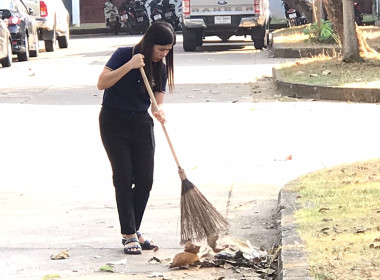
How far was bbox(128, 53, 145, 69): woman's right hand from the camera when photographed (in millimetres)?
6785

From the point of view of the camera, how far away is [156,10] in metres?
39.6

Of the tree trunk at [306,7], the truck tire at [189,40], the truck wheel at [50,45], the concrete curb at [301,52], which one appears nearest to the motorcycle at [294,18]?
the tree trunk at [306,7]

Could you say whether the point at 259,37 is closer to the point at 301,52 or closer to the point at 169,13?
the point at 301,52

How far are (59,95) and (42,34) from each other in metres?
12.5

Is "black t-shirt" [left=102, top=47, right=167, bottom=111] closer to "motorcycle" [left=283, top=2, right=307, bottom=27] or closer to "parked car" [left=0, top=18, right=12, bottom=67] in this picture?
"parked car" [left=0, top=18, right=12, bottom=67]

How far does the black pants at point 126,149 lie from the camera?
711 centimetres

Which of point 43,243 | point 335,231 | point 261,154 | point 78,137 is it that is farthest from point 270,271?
point 78,137

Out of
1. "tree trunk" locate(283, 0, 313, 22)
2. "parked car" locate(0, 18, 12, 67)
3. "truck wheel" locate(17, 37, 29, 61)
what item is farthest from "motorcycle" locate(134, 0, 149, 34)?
"parked car" locate(0, 18, 12, 67)

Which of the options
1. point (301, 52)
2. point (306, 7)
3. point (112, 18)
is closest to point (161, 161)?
point (301, 52)

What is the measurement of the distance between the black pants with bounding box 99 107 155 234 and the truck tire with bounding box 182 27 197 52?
19613mm

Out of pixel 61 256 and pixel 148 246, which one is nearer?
pixel 61 256

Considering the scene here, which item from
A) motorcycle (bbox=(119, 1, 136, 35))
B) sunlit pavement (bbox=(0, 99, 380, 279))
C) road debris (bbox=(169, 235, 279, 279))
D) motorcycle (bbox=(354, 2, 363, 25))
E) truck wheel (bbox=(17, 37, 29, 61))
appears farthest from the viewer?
motorcycle (bbox=(119, 1, 136, 35))

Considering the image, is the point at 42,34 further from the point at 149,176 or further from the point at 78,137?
the point at 149,176

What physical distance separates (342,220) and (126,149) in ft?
4.71
